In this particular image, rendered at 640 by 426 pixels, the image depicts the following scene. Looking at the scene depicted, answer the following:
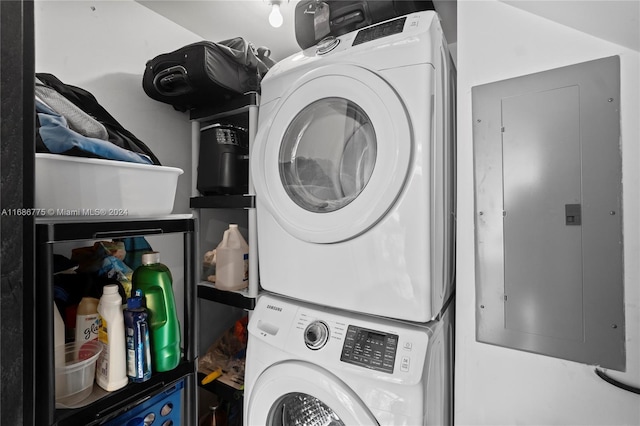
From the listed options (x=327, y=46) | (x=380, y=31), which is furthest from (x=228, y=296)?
(x=380, y=31)

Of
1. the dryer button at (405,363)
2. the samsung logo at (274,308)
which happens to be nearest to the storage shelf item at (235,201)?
the samsung logo at (274,308)

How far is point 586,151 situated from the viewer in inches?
35.2

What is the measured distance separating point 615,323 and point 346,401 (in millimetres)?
815

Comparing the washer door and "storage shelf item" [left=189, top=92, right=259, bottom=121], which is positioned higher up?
"storage shelf item" [left=189, top=92, right=259, bottom=121]

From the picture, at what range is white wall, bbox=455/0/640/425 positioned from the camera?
33.2 inches

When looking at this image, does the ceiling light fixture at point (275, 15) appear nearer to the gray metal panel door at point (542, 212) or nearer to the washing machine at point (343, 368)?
the gray metal panel door at point (542, 212)

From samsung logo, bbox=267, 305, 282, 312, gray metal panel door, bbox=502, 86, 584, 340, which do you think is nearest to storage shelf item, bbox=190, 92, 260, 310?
samsung logo, bbox=267, 305, 282, 312

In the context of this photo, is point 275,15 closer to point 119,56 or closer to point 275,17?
point 275,17

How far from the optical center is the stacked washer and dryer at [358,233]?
39.7 inches

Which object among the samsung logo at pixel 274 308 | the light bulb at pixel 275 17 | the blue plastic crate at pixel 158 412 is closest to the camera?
the blue plastic crate at pixel 158 412

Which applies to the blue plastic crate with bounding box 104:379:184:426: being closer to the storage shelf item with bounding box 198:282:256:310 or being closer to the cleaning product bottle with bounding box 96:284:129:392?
the cleaning product bottle with bounding box 96:284:129:392

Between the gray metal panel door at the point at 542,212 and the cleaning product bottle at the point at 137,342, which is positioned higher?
the gray metal panel door at the point at 542,212

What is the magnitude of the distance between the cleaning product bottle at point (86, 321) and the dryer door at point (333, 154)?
0.67 metres

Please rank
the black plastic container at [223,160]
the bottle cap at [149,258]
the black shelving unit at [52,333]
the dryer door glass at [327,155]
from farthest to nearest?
the black plastic container at [223,160], the dryer door glass at [327,155], the bottle cap at [149,258], the black shelving unit at [52,333]
